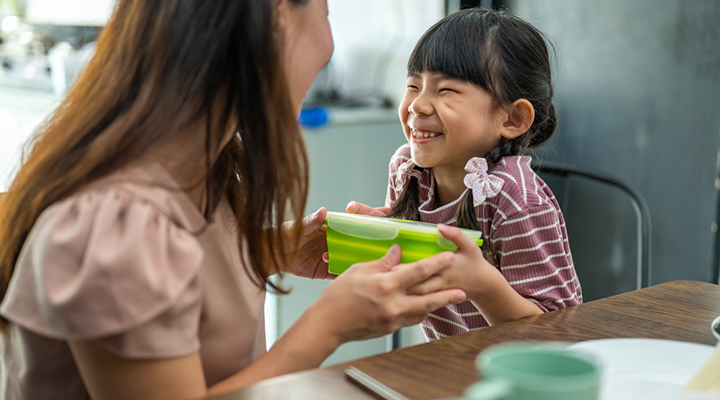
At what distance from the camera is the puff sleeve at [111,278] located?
539 mm

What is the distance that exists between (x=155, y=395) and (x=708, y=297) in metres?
0.71

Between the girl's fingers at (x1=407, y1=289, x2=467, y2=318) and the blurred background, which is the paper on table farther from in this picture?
the blurred background

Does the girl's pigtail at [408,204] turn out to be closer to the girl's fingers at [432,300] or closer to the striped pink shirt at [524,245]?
the striped pink shirt at [524,245]

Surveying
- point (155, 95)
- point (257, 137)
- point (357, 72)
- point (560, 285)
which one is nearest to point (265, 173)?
point (257, 137)

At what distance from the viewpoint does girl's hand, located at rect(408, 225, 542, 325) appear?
751 mm

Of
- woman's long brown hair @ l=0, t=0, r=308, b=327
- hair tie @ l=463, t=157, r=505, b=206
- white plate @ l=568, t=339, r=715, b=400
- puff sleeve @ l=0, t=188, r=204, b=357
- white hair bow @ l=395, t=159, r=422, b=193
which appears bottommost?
white plate @ l=568, t=339, r=715, b=400

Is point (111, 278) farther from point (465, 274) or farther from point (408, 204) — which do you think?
point (408, 204)

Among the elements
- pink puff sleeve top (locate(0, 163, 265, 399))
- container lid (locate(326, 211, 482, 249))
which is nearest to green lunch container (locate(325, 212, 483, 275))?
container lid (locate(326, 211, 482, 249))

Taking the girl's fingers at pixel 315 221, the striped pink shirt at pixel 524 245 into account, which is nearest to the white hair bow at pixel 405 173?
the striped pink shirt at pixel 524 245

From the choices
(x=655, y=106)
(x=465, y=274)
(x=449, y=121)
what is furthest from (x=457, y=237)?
(x=655, y=106)

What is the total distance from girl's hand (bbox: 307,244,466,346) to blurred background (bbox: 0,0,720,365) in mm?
1078

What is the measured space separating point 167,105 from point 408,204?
603 mm

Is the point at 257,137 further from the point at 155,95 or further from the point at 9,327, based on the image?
the point at 9,327

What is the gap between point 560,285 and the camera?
0.94 m
